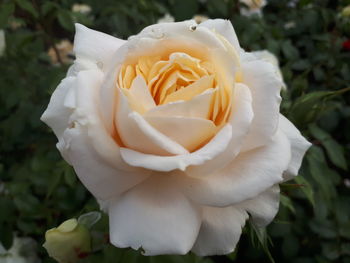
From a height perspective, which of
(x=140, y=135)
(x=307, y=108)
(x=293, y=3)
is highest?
(x=140, y=135)

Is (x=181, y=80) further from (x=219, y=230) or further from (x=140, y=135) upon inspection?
(x=219, y=230)

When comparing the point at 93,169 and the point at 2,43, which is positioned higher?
the point at 93,169

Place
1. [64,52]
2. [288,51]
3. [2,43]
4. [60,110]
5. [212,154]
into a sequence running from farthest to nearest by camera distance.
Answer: [64,52], [288,51], [2,43], [60,110], [212,154]

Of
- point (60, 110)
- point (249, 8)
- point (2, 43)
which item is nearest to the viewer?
point (60, 110)

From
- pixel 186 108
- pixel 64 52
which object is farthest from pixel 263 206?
pixel 64 52

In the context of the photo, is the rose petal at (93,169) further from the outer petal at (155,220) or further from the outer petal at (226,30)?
the outer petal at (226,30)

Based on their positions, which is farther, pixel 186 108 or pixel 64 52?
pixel 64 52

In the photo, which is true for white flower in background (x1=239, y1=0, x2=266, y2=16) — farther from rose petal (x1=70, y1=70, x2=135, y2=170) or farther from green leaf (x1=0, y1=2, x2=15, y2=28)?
rose petal (x1=70, y1=70, x2=135, y2=170)

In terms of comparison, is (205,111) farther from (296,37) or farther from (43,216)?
(296,37)
